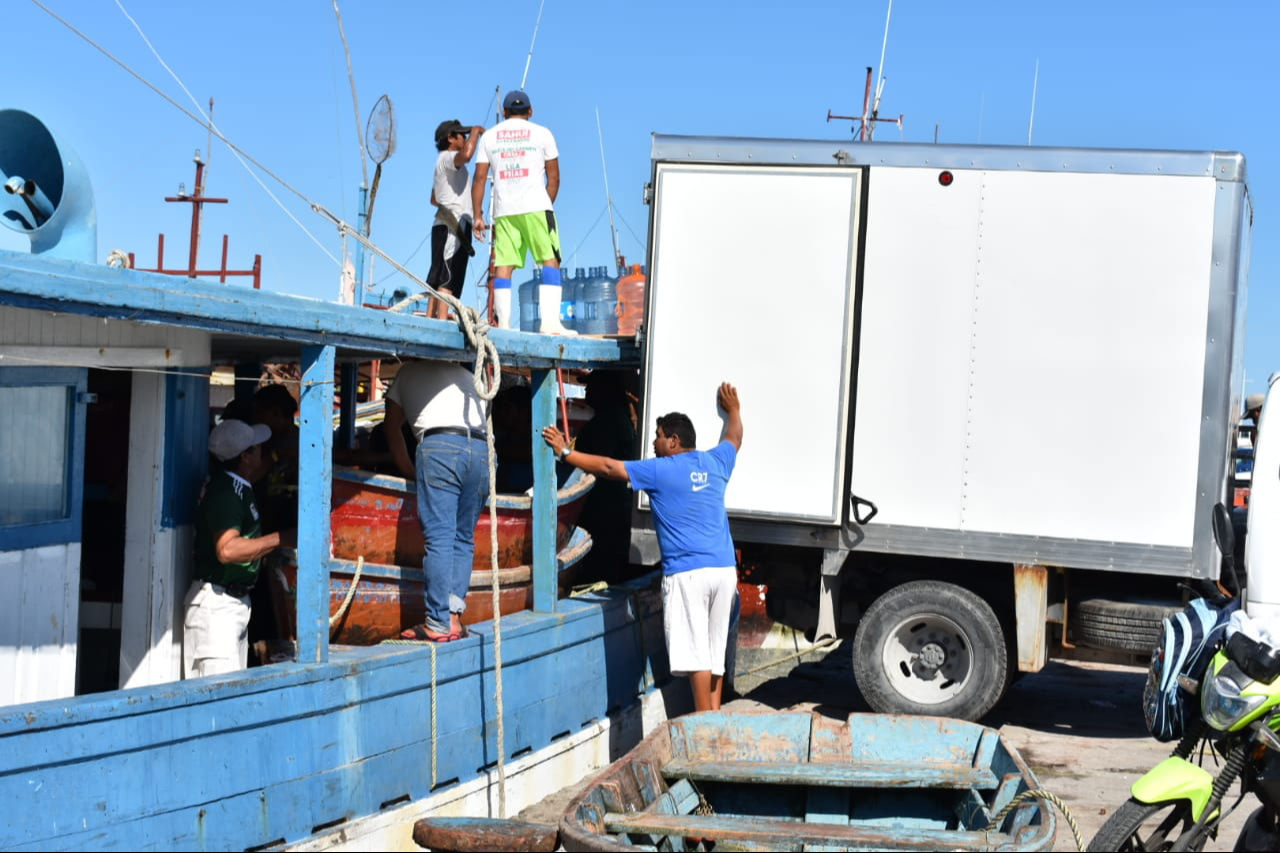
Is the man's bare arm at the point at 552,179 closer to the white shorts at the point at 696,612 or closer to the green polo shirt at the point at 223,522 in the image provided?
the white shorts at the point at 696,612

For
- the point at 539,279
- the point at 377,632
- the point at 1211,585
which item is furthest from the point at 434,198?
the point at 1211,585

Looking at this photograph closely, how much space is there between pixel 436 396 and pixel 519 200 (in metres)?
2.04

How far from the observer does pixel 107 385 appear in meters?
6.73

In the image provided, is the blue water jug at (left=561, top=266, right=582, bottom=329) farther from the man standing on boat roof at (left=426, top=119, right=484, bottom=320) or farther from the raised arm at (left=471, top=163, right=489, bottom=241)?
the raised arm at (left=471, top=163, right=489, bottom=241)

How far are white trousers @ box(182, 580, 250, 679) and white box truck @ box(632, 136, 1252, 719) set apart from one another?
3171mm

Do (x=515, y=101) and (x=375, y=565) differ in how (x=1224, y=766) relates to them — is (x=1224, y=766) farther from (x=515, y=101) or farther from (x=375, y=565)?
(x=515, y=101)

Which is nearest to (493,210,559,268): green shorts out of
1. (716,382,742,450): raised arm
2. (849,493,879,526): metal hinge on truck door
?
(716,382,742,450): raised arm

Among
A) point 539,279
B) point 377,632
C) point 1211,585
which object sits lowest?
point 377,632

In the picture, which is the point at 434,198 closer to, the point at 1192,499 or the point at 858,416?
the point at 858,416

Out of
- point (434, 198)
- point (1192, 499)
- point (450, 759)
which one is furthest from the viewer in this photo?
point (434, 198)

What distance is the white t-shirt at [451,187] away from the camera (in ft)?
30.3

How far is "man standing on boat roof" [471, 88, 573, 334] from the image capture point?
855cm

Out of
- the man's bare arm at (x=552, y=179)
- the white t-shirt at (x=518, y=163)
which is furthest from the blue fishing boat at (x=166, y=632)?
the man's bare arm at (x=552, y=179)

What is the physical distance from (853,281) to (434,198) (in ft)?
9.49
